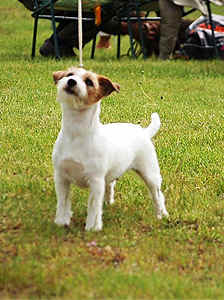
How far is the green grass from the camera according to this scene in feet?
9.41

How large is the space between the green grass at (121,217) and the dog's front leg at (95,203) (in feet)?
0.21

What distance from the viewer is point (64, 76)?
336 cm

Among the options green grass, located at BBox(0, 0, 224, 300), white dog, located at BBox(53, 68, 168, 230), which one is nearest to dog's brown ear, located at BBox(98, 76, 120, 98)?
white dog, located at BBox(53, 68, 168, 230)

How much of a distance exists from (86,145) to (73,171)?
0.55ft

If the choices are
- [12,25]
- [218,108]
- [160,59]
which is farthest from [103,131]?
[12,25]

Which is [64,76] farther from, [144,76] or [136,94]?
[144,76]

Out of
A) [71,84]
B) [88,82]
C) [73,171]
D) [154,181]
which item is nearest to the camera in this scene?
[71,84]

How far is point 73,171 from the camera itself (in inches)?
134

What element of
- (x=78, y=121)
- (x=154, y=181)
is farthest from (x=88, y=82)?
(x=154, y=181)

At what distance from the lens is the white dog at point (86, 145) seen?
10.7ft

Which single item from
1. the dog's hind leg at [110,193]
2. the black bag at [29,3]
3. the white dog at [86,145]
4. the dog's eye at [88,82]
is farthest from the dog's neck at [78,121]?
the black bag at [29,3]

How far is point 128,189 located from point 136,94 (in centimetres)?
344

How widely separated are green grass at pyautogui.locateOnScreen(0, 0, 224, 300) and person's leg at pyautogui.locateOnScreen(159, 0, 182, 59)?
305cm

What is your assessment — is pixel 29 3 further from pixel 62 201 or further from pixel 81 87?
pixel 81 87
